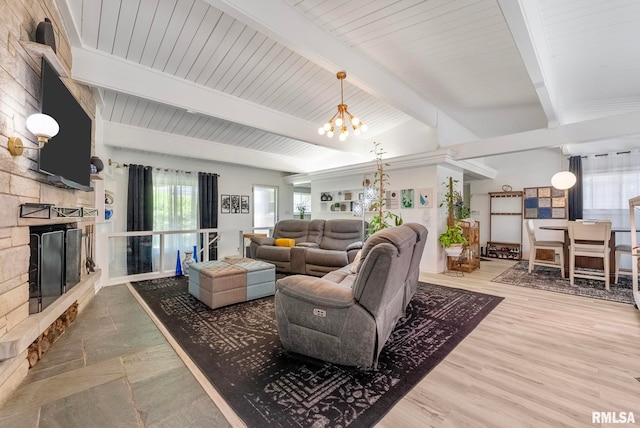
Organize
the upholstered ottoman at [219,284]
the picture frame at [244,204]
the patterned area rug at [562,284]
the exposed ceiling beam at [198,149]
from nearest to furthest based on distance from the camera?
1. the upholstered ottoman at [219,284]
2. the patterned area rug at [562,284]
3. the exposed ceiling beam at [198,149]
4. the picture frame at [244,204]

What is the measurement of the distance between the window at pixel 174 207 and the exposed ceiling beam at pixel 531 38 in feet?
20.0

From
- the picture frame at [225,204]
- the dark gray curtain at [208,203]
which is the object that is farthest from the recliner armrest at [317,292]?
the picture frame at [225,204]

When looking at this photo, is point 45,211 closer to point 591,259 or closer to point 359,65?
point 359,65

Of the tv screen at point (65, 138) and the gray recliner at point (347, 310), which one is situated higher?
the tv screen at point (65, 138)

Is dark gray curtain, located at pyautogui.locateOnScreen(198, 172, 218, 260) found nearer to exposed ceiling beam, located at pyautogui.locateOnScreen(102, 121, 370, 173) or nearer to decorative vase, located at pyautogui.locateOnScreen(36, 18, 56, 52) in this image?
exposed ceiling beam, located at pyautogui.locateOnScreen(102, 121, 370, 173)

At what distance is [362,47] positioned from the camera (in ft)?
10.6

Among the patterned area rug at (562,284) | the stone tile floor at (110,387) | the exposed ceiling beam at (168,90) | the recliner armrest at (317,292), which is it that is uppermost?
the exposed ceiling beam at (168,90)

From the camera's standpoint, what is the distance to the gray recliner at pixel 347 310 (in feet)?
5.81

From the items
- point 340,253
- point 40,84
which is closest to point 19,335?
point 40,84

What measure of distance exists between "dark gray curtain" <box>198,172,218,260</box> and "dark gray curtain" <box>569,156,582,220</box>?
802 cm

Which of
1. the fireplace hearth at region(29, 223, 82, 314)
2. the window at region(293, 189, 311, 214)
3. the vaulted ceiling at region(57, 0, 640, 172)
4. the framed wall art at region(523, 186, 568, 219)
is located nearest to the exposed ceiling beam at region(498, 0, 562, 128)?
the vaulted ceiling at region(57, 0, 640, 172)

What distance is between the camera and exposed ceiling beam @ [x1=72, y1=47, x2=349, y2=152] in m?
2.84

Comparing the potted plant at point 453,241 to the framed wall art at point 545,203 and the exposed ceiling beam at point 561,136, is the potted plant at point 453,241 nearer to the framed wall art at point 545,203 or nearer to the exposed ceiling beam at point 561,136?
the exposed ceiling beam at point 561,136

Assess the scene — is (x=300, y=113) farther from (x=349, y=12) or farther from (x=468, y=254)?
(x=468, y=254)
